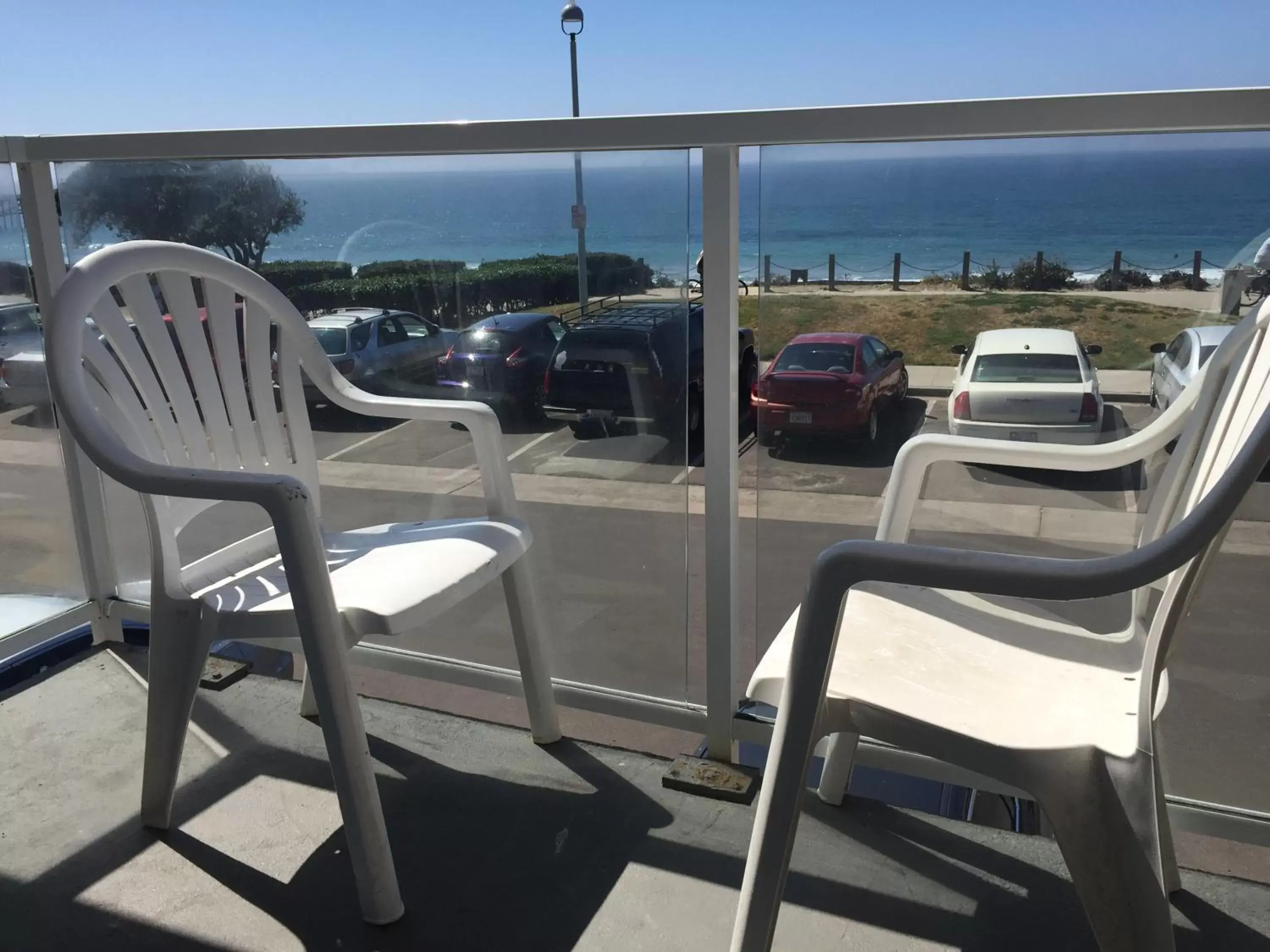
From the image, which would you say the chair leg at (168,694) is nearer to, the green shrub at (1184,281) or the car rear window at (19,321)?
the car rear window at (19,321)

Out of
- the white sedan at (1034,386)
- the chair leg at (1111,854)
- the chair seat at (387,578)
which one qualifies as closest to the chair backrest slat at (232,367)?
the chair seat at (387,578)

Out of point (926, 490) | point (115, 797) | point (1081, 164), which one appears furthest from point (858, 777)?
point (115, 797)

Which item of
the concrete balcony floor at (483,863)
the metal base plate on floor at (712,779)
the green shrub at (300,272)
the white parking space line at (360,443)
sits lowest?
the concrete balcony floor at (483,863)

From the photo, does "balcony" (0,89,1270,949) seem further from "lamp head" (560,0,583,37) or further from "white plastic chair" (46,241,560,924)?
"lamp head" (560,0,583,37)

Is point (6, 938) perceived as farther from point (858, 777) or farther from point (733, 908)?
point (858, 777)

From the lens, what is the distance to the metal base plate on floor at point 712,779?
168cm

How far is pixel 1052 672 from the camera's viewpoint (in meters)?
1.19

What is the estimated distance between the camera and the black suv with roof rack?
1644 millimetres

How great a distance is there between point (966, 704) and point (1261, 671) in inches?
28.9

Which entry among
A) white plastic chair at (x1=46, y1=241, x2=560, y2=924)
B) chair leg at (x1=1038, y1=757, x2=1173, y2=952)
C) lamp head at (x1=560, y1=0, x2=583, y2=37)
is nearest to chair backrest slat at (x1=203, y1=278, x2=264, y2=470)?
white plastic chair at (x1=46, y1=241, x2=560, y2=924)

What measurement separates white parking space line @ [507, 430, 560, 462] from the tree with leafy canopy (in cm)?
64

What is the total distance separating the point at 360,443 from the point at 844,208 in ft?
3.50

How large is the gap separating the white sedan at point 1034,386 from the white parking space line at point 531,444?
0.76 metres

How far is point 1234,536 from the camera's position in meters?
1.41
